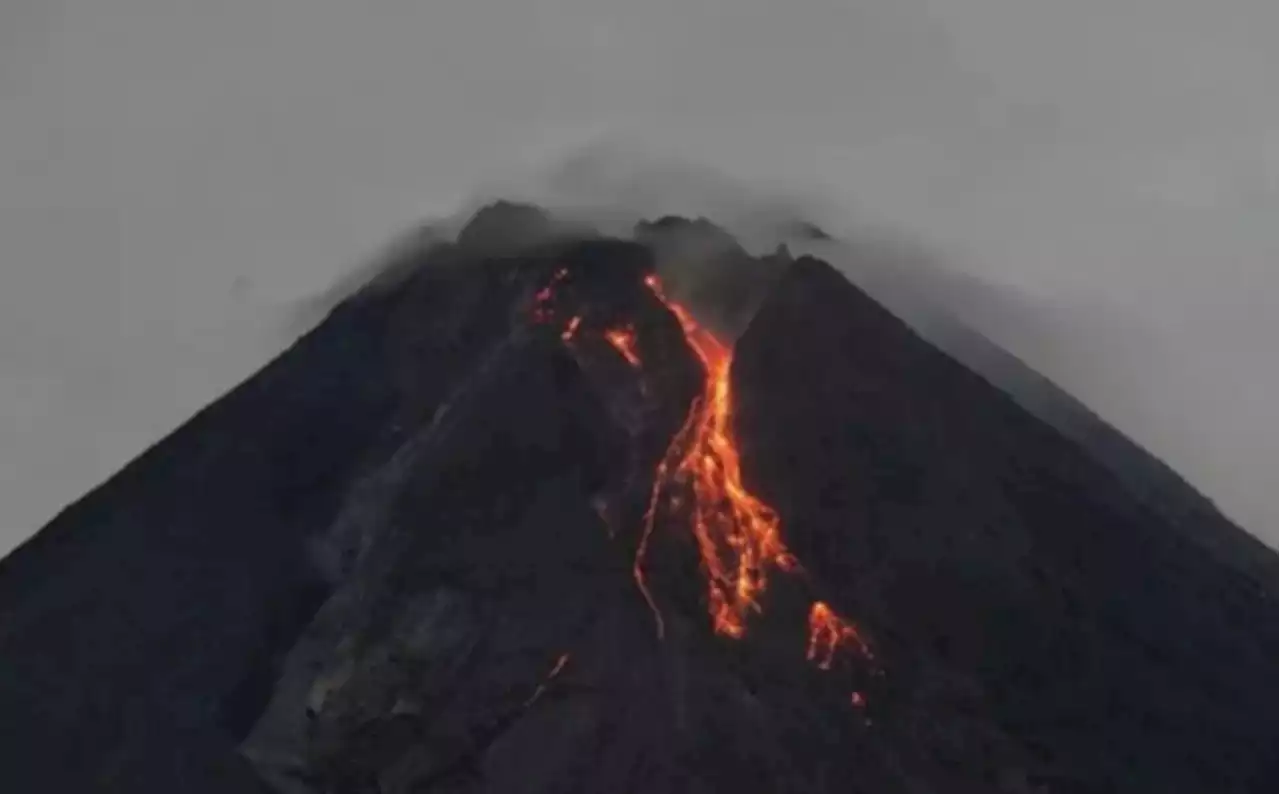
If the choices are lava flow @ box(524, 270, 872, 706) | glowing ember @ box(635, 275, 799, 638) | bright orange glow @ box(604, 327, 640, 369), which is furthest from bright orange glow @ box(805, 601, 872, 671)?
bright orange glow @ box(604, 327, 640, 369)

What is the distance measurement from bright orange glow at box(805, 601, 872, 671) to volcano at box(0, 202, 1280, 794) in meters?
0.04

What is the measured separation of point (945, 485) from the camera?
16078 millimetres

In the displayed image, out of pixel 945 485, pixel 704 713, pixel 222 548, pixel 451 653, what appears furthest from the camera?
pixel 222 548

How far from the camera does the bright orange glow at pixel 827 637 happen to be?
14.9m

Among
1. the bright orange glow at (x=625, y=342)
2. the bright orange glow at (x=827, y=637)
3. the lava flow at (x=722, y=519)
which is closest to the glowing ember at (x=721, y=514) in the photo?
the lava flow at (x=722, y=519)

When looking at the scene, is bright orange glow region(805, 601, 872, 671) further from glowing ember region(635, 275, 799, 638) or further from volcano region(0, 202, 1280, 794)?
glowing ember region(635, 275, 799, 638)

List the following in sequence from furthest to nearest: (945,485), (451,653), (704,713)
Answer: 1. (945,485)
2. (451,653)
3. (704,713)

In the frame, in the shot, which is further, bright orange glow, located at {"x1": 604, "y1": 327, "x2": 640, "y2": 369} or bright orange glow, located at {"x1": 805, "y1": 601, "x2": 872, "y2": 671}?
bright orange glow, located at {"x1": 604, "y1": 327, "x2": 640, "y2": 369}

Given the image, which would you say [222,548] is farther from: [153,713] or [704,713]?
[704,713]

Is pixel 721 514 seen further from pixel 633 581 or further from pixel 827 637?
pixel 827 637

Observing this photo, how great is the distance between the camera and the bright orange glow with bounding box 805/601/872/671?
49.0ft

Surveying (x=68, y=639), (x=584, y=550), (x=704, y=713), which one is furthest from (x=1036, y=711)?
(x=68, y=639)

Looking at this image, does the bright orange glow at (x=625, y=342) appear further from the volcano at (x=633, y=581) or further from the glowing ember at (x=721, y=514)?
the glowing ember at (x=721, y=514)

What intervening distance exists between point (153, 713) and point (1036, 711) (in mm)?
8758
